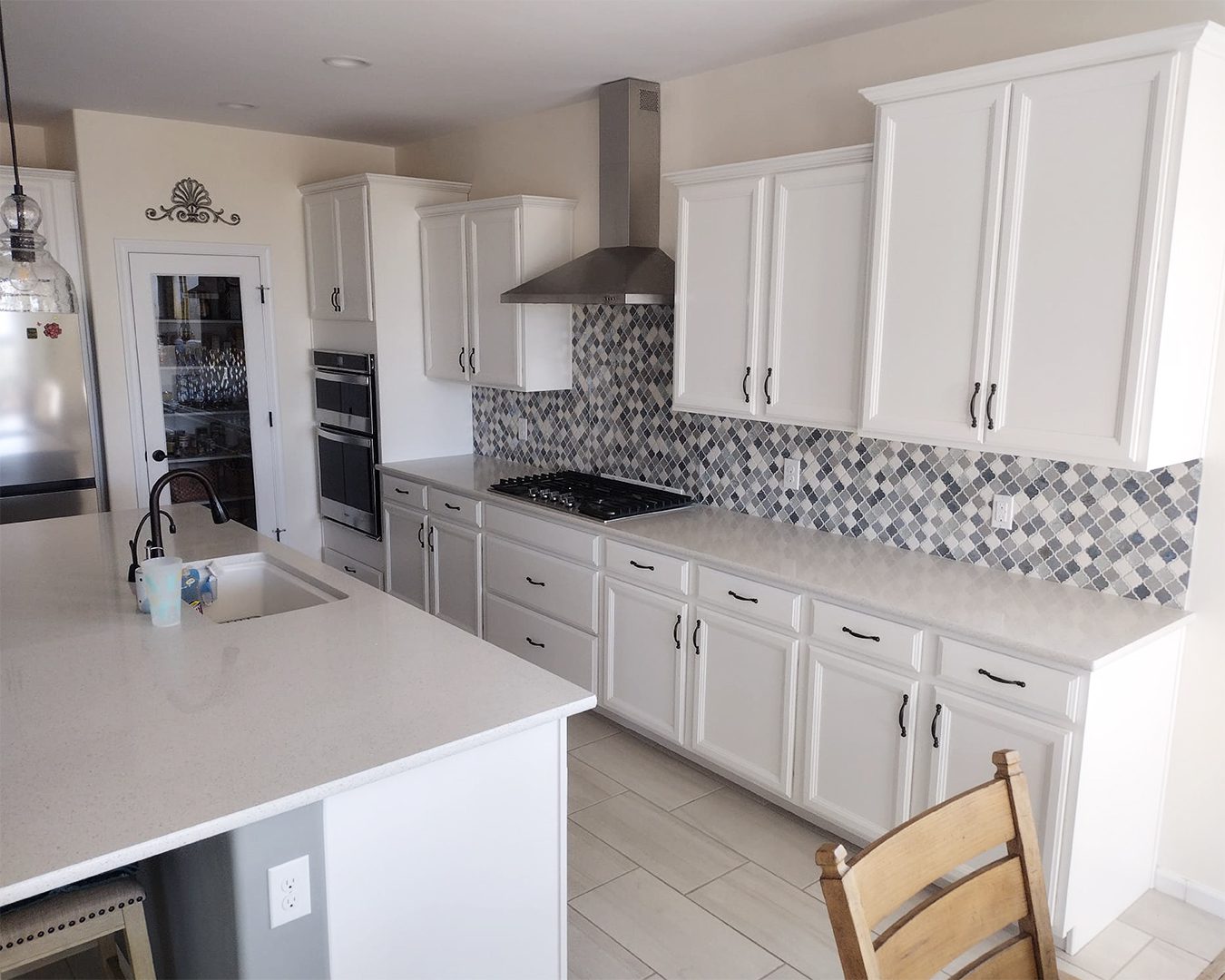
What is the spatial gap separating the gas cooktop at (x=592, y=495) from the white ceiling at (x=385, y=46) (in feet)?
5.74

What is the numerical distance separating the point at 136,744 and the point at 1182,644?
266cm

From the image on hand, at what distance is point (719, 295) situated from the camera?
3379 mm

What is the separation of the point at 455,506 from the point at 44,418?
2120 millimetres

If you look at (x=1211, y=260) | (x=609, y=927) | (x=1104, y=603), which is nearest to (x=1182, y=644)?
(x=1104, y=603)

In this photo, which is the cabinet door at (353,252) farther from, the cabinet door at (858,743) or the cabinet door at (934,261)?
the cabinet door at (858,743)

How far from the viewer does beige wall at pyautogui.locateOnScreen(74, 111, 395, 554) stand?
4688 mm

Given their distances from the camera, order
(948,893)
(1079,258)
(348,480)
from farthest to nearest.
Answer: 1. (348,480)
2. (1079,258)
3. (948,893)

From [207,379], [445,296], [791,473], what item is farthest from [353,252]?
[791,473]

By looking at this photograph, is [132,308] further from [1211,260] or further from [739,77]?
[1211,260]

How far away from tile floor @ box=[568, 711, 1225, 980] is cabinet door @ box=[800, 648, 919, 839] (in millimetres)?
237

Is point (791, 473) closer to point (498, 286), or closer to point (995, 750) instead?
point (995, 750)

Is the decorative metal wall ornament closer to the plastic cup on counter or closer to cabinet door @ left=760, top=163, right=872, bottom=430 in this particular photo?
the plastic cup on counter

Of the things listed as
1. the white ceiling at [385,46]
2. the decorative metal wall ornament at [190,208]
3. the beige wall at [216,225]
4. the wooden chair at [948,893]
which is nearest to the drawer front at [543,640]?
the beige wall at [216,225]

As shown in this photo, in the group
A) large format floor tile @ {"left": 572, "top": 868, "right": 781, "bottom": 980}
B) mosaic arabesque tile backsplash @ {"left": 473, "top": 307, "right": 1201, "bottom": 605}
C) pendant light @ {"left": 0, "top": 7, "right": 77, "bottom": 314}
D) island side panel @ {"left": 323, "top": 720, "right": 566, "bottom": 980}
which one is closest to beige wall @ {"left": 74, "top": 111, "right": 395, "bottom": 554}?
mosaic arabesque tile backsplash @ {"left": 473, "top": 307, "right": 1201, "bottom": 605}
